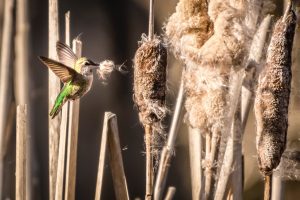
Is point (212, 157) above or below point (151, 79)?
below

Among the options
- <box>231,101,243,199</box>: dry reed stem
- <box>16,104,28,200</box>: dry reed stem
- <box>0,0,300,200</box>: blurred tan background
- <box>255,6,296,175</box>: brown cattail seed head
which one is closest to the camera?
<box>255,6,296,175</box>: brown cattail seed head

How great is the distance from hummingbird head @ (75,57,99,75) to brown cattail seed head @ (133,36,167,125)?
13cm

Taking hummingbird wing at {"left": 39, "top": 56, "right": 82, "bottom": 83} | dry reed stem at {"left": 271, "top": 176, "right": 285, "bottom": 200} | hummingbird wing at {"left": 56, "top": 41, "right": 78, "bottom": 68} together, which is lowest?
dry reed stem at {"left": 271, "top": 176, "right": 285, "bottom": 200}

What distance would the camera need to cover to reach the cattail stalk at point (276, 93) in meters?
0.85

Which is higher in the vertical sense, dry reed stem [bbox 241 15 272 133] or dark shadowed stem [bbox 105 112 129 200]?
dry reed stem [bbox 241 15 272 133]

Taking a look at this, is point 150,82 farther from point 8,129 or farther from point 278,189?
point 8,129

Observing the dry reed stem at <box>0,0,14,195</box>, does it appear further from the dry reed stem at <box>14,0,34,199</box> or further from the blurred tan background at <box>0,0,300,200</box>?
the blurred tan background at <box>0,0,300,200</box>

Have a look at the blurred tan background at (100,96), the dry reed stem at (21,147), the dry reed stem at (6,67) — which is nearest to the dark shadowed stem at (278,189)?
the dry reed stem at (21,147)

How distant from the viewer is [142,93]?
93cm

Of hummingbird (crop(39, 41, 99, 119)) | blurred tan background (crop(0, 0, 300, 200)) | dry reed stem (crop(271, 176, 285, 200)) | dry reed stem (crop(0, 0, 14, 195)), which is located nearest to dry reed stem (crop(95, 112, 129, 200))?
hummingbird (crop(39, 41, 99, 119))

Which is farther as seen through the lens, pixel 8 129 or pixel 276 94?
pixel 8 129

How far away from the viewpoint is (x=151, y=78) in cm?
92

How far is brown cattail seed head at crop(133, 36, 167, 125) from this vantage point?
0.92m

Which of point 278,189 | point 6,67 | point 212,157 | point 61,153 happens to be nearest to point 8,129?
point 6,67
